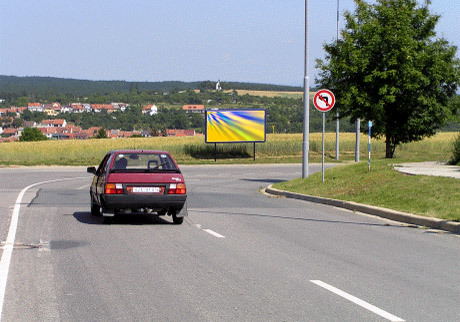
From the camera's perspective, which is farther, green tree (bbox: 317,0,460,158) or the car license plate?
green tree (bbox: 317,0,460,158)

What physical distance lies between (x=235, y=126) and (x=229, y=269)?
43.7m

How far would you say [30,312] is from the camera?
671 cm

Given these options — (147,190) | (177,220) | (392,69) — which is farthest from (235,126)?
(147,190)

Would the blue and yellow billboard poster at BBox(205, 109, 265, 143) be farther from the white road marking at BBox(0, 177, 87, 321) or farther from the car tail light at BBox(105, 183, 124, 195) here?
the car tail light at BBox(105, 183, 124, 195)

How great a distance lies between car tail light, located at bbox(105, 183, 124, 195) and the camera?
44.9 ft

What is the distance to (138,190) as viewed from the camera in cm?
1377

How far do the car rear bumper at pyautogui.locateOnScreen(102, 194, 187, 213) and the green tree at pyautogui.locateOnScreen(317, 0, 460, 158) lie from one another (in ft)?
48.4

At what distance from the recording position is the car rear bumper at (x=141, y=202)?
13648mm

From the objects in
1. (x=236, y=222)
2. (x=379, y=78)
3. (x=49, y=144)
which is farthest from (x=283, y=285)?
(x=49, y=144)

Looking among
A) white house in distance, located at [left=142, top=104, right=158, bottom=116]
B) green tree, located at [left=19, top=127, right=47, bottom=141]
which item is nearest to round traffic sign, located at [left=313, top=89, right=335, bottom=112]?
green tree, located at [left=19, top=127, right=47, bottom=141]

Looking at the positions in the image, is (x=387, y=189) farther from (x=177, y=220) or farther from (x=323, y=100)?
(x=177, y=220)

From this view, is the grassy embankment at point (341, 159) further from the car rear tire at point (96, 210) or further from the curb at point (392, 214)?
the car rear tire at point (96, 210)

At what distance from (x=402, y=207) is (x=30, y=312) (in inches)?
438

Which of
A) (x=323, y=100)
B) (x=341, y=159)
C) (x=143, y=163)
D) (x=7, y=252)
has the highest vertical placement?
(x=323, y=100)
